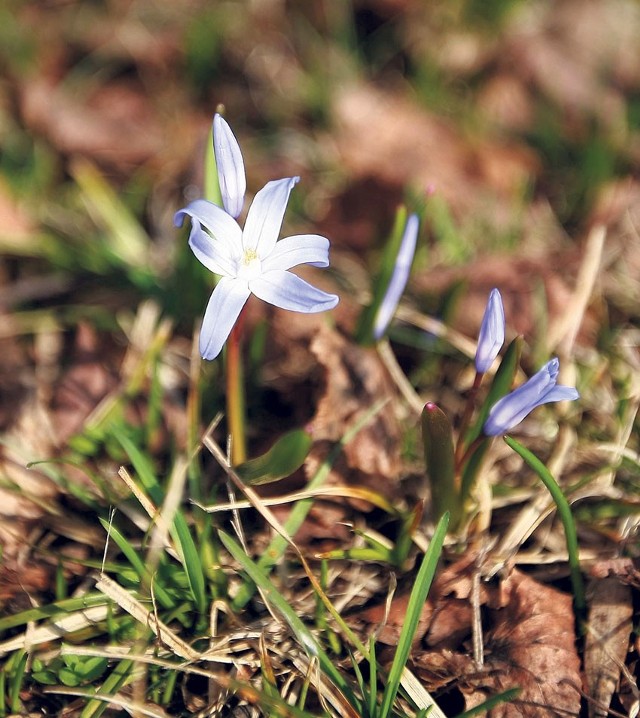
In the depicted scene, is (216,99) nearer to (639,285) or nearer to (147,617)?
(639,285)

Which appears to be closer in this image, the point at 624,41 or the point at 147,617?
the point at 147,617

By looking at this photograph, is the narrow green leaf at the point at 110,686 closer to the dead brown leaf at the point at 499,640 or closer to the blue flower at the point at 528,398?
the dead brown leaf at the point at 499,640

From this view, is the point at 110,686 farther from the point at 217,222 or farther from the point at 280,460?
the point at 217,222

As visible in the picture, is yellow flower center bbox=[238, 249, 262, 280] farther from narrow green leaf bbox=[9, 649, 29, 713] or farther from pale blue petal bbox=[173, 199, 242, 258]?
narrow green leaf bbox=[9, 649, 29, 713]

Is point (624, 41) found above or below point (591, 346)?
above

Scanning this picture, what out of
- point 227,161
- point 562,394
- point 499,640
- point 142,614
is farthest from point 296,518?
point 227,161

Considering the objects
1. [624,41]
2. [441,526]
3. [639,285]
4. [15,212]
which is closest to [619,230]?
[639,285]

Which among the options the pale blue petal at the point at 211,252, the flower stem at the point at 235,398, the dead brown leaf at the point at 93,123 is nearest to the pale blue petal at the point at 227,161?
the pale blue petal at the point at 211,252
